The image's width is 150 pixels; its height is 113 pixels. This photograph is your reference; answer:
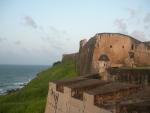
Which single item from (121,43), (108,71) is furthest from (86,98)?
(121,43)

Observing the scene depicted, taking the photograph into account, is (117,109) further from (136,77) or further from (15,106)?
(15,106)

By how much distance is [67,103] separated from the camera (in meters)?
16.2

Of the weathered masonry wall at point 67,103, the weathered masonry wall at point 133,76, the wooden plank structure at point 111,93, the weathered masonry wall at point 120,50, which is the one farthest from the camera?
the weathered masonry wall at point 120,50

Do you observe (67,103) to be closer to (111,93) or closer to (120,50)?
(111,93)

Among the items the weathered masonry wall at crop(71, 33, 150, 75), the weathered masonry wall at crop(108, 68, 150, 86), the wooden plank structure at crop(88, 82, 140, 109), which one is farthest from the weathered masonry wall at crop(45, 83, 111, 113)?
the weathered masonry wall at crop(71, 33, 150, 75)

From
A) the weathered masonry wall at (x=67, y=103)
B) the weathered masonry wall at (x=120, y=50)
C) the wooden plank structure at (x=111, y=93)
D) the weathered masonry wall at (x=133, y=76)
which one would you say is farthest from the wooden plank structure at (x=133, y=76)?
the weathered masonry wall at (x=120, y=50)

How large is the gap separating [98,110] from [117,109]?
5.81 ft

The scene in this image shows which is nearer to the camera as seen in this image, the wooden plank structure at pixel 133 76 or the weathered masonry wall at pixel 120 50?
the wooden plank structure at pixel 133 76

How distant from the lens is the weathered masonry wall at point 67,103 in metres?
13.0

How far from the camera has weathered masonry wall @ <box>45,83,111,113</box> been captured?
13.0 metres

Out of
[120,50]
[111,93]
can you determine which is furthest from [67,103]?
[120,50]

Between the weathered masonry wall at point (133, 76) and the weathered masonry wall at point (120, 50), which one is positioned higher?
the weathered masonry wall at point (120, 50)

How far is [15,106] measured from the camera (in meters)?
30.2

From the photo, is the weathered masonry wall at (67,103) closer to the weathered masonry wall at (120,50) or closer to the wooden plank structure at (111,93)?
the wooden plank structure at (111,93)
